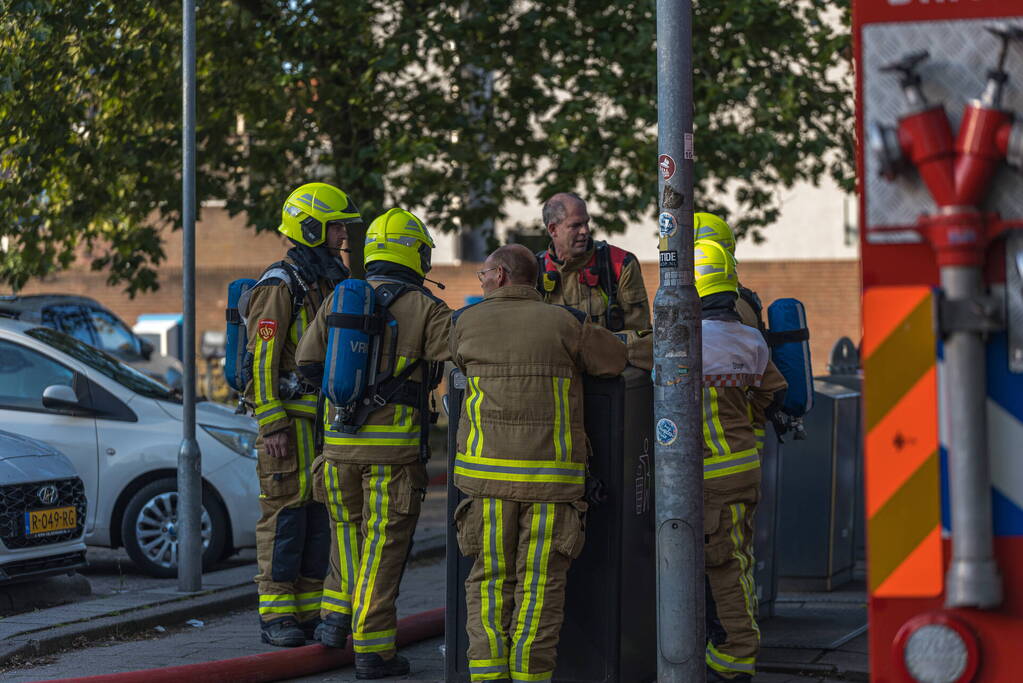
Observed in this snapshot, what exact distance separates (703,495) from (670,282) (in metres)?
0.87

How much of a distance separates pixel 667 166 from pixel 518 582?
A: 165cm

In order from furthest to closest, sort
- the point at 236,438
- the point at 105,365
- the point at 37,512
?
the point at 105,365 < the point at 236,438 < the point at 37,512

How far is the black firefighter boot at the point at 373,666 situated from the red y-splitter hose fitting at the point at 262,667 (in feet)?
0.73

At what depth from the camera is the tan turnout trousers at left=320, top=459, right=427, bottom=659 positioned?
6574mm

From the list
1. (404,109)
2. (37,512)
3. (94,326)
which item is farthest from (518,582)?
(94,326)

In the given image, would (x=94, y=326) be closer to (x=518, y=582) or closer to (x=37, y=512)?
(x=37, y=512)

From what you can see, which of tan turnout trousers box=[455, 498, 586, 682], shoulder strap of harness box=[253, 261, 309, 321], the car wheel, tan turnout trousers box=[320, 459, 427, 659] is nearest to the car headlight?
the car wheel

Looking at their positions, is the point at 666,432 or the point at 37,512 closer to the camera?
the point at 666,432

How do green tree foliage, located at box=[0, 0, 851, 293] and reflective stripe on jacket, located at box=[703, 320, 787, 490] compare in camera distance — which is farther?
green tree foliage, located at box=[0, 0, 851, 293]

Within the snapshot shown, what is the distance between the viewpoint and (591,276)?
270 inches

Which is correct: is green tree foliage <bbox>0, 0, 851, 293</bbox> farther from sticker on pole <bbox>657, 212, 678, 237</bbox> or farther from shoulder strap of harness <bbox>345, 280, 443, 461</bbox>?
sticker on pole <bbox>657, 212, 678, 237</bbox>

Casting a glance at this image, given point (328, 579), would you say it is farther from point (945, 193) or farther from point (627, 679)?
point (945, 193)

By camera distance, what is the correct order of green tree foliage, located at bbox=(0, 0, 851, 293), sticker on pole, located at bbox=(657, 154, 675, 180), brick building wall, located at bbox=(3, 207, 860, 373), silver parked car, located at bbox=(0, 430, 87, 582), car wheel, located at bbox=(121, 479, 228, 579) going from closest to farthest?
sticker on pole, located at bbox=(657, 154, 675, 180) < silver parked car, located at bbox=(0, 430, 87, 582) < car wheel, located at bbox=(121, 479, 228, 579) < green tree foliage, located at bbox=(0, 0, 851, 293) < brick building wall, located at bbox=(3, 207, 860, 373)

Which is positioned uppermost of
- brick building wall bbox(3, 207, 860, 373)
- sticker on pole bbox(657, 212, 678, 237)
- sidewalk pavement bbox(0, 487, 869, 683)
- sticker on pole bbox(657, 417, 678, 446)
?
brick building wall bbox(3, 207, 860, 373)
